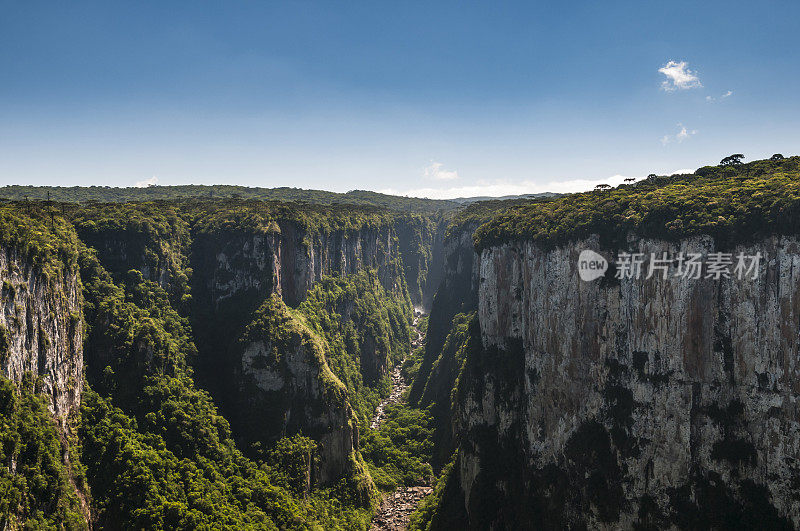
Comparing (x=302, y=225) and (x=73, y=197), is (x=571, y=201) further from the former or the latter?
(x=73, y=197)

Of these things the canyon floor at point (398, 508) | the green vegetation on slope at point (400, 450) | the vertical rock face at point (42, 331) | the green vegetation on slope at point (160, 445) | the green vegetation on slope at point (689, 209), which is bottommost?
the canyon floor at point (398, 508)

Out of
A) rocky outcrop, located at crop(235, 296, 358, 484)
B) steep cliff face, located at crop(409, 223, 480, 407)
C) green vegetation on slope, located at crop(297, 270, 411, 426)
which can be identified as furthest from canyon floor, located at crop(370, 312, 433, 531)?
steep cliff face, located at crop(409, 223, 480, 407)

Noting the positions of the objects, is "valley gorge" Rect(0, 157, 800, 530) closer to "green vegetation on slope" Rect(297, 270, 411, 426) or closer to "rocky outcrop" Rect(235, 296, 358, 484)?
"rocky outcrop" Rect(235, 296, 358, 484)

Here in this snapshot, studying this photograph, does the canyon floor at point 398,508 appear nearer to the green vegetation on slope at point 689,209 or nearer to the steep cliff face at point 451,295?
the steep cliff face at point 451,295

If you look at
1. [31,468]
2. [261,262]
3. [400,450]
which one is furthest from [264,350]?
[31,468]

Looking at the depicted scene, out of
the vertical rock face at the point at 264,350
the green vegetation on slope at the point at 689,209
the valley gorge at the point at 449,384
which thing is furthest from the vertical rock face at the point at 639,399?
the vertical rock face at the point at 264,350

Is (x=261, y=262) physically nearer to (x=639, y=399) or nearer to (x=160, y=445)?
(x=160, y=445)
